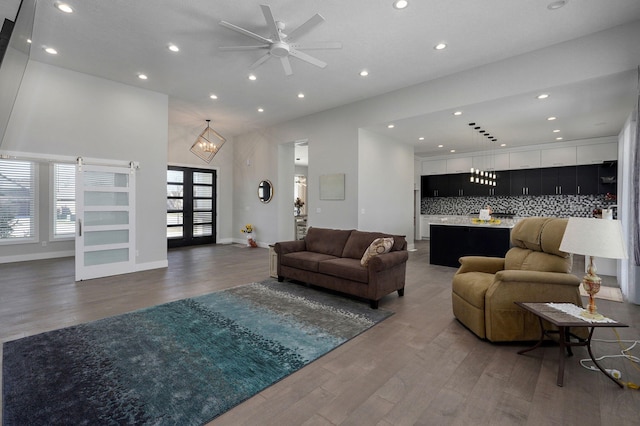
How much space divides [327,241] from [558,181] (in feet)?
24.0

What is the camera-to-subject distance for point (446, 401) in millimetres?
1933

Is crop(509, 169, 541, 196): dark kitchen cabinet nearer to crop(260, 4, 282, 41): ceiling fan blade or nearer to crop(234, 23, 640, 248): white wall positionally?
crop(234, 23, 640, 248): white wall

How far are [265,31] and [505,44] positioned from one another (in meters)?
3.24

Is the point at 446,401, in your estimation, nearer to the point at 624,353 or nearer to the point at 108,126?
the point at 624,353

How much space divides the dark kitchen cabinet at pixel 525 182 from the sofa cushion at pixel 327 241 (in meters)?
6.69

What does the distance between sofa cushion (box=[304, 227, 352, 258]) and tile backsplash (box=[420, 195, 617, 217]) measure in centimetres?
685

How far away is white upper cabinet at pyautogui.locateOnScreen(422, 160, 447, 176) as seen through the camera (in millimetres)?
10188

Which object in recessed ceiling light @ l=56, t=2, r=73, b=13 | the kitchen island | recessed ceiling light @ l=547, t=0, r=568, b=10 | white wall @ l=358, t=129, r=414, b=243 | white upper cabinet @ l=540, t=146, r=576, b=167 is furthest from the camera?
white upper cabinet @ l=540, t=146, r=576, b=167

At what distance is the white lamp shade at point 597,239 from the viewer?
207 centimetres

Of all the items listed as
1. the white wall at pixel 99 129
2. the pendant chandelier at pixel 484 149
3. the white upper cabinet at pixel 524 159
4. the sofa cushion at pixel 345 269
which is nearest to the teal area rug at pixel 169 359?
the sofa cushion at pixel 345 269

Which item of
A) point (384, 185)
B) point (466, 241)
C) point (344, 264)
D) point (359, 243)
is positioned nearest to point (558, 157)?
point (466, 241)

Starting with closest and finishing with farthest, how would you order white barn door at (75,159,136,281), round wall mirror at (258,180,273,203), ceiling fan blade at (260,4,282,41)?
1. ceiling fan blade at (260,4,282,41)
2. white barn door at (75,159,136,281)
3. round wall mirror at (258,180,273,203)

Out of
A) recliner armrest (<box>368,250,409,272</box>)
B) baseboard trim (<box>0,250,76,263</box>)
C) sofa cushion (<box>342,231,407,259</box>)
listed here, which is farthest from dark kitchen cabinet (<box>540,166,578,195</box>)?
baseboard trim (<box>0,250,76,263</box>)

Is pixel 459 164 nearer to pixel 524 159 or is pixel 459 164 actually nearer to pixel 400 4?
pixel 524 159
